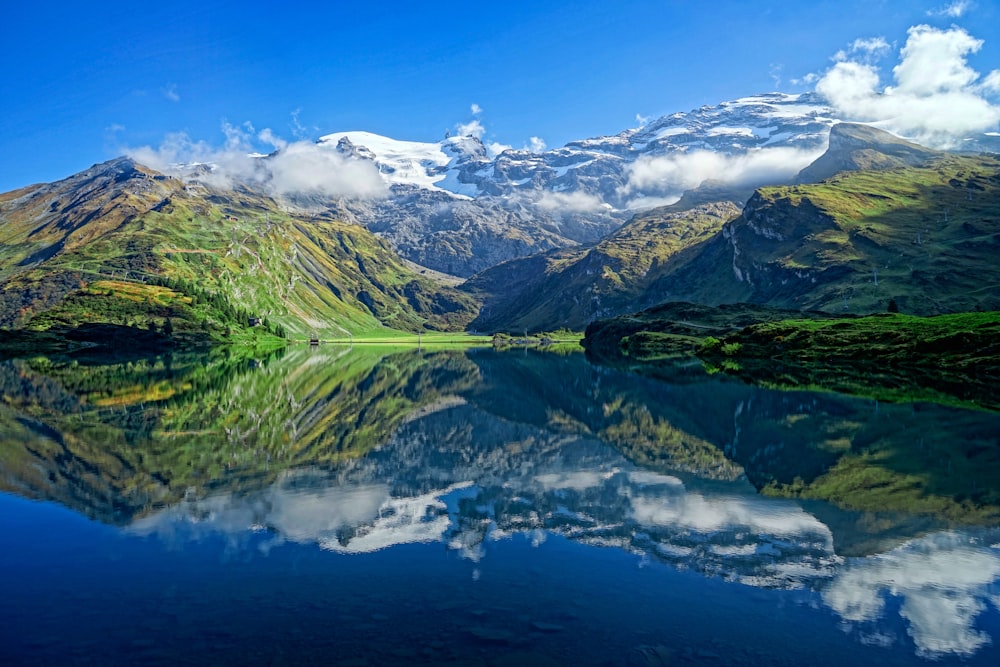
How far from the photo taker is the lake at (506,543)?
62.5 feet

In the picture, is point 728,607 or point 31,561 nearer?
point 728,607

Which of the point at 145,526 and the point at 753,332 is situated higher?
the point at 753,332

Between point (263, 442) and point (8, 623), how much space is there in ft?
119

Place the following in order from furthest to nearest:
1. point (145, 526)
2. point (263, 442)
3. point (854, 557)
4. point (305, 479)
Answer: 1. point (263, 442)
2. point (305, 479)
3. point (145, 526)
4. point (854, 557)

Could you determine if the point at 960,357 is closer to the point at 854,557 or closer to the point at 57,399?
the point at 854,557

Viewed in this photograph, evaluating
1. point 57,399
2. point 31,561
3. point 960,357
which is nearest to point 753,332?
point 960,357

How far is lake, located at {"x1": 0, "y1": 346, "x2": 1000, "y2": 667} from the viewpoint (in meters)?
19.0

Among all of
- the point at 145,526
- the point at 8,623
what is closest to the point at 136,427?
the point at 145,526

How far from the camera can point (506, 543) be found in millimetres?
29328

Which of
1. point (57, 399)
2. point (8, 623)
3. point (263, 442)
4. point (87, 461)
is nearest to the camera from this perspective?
point (8, 623)

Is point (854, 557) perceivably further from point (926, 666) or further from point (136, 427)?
point (136, 427)

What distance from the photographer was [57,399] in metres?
85.5

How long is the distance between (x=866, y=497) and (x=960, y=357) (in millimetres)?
95353

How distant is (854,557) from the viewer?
85.1ft
